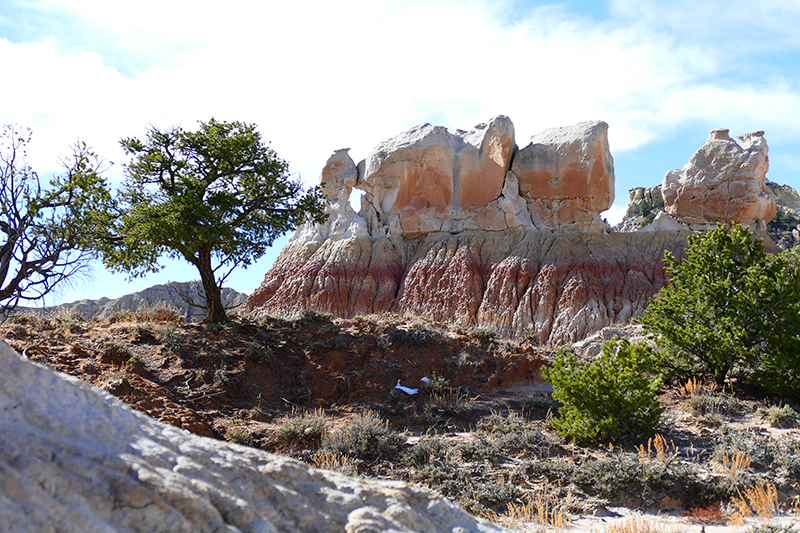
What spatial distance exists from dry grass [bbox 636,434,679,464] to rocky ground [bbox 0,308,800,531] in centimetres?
4

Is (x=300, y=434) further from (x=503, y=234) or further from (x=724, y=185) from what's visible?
(x=724, y=185)

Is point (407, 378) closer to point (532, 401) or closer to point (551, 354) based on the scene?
point (532, 401)

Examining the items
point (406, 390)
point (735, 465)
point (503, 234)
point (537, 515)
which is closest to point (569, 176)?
point (503, 234)

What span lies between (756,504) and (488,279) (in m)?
24.8

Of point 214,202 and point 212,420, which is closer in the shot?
point 212,420

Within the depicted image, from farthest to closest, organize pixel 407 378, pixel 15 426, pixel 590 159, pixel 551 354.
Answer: pixel 590 159, pixel 551 354, pixel 407 378, pixel 15 426

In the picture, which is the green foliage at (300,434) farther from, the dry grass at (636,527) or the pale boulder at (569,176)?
the pale boulder at (569,176)

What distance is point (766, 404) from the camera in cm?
1035

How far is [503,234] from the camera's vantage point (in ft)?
107

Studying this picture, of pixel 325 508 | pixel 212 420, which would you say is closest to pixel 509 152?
pixel 212 420

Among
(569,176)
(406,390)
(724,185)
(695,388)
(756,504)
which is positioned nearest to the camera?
(756,504)

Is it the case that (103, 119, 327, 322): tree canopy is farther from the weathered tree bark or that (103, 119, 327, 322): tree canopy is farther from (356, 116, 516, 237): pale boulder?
(356, 116, 516, 237): pale boulder

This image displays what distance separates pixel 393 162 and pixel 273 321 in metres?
20.4

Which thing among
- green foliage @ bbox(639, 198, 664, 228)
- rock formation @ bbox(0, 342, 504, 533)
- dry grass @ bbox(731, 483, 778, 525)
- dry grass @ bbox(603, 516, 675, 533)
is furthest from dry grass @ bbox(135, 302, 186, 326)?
green foliage @ bbox(639, 198, 664, 228)
